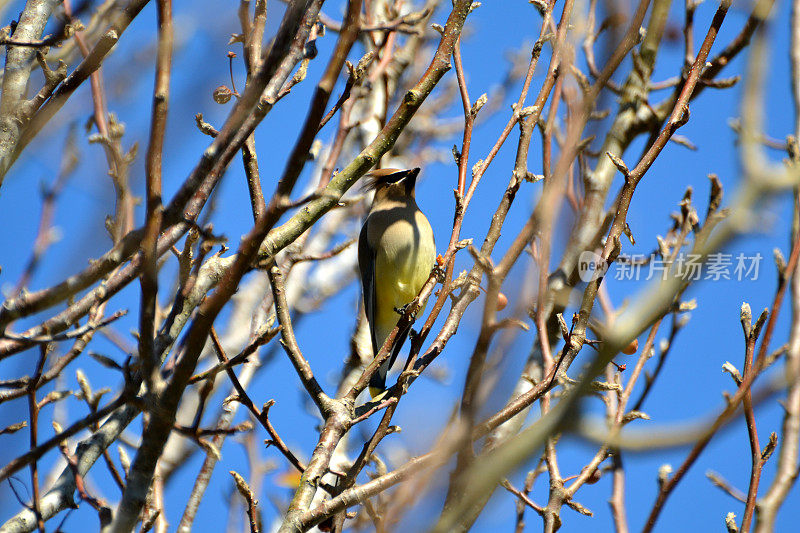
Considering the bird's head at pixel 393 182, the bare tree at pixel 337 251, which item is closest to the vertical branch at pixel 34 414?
the bare tree at pixel 337 251

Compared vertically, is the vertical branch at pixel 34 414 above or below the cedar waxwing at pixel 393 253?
below

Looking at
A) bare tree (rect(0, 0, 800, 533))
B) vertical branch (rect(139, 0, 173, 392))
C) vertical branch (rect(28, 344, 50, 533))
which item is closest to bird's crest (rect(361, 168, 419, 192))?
bare tree (rect(0, 0, 800, 533))

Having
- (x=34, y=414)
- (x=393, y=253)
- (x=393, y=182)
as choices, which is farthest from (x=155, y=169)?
(x=393, y=182)

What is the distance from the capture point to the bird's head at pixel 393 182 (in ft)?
17.1

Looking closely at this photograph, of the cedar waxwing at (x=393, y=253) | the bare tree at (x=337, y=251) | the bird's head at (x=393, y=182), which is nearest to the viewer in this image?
the bare tree at (x=337, y=251)

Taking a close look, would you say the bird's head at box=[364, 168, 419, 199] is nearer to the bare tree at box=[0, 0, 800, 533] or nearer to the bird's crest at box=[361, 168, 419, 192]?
the bird's crest at box=[361, 168, 419, 192]

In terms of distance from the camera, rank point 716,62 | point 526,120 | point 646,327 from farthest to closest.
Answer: point 716,62 < point 526,120 < point 646,327

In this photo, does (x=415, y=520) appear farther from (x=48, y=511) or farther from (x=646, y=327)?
(x=48, y=511)

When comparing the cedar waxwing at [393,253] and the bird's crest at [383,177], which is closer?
the cedar waxwing at [393,253]

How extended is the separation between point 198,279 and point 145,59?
0.90m

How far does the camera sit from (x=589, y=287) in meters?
2.00

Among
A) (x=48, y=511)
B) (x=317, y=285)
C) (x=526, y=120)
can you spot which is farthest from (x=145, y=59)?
(x=317, y=285)

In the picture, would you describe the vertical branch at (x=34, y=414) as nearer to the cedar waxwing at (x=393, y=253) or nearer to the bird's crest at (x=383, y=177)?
the cedar waxwing at (x=393, y=253)

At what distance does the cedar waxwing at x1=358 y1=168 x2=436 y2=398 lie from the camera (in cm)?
480
